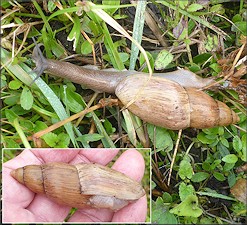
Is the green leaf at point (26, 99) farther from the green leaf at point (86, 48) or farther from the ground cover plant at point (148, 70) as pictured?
the green leaf at point (86, 48)

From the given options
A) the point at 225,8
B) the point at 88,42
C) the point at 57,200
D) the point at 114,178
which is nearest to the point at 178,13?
the point at 225,8

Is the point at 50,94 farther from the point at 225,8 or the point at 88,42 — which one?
the point at 225,8

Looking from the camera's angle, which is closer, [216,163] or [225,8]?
[216,163]

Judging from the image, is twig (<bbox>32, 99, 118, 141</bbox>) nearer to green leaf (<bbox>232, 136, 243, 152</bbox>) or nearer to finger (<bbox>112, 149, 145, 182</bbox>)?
finger (<bbox>112, 149, 145, 182</bbox>)

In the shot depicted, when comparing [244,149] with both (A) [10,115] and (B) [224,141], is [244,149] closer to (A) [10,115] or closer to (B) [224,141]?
(B) [224,141]

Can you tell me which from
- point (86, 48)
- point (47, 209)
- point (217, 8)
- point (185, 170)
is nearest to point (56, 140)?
point (47, 209)
